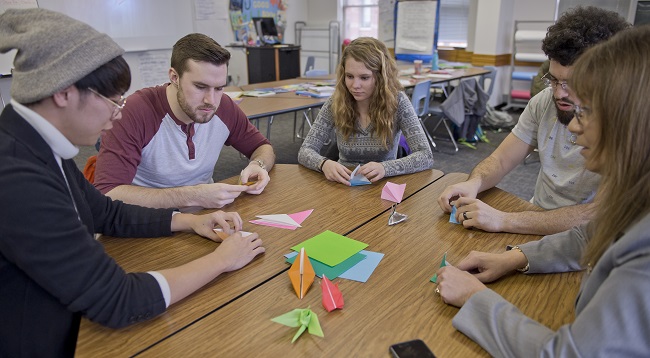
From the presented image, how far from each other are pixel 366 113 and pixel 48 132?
160 cm

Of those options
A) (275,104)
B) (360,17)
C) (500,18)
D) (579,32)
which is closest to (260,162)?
(579,32)

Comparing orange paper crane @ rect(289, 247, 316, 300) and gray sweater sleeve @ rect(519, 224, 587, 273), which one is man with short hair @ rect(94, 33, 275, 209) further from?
gray sweater sleeve @ rect(519, 224, 587, 273)

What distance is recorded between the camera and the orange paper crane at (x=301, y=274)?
1093mm

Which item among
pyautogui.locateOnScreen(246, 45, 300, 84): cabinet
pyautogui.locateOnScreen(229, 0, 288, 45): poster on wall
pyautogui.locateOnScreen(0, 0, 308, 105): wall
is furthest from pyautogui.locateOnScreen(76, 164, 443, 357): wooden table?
pyautogui.locateOnScreen(229, 0, 288, 45): poster on wall

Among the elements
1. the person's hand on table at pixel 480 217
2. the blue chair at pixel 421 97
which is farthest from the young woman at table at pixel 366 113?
the blue chair at pixel 421 97

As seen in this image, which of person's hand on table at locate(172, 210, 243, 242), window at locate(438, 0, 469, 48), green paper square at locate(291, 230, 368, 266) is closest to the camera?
green paper square at locate(291, 230, 368, 266)

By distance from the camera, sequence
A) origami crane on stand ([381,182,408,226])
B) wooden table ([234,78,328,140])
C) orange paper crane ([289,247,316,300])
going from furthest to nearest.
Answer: wooden table ([234,78,328,140]), origami crane on stand ([381,182,408,226]), orange paper crane ([289,247,316,300])

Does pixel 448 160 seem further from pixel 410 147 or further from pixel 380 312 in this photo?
pixel 380 312

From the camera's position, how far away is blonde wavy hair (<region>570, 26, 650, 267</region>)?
73 cm

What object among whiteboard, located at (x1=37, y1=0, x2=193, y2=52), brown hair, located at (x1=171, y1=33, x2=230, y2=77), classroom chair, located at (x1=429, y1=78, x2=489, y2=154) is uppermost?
whiteboard, located at (x1=37, y1=0, x2=193, y2=52)

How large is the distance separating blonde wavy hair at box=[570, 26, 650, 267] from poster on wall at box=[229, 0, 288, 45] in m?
7.22

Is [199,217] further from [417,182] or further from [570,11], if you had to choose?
[570,11]

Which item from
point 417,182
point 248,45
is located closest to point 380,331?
point 417,182

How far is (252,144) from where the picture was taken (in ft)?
7.29
